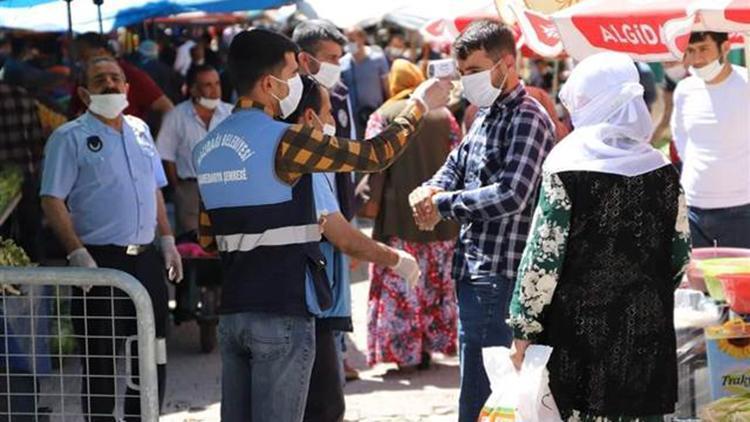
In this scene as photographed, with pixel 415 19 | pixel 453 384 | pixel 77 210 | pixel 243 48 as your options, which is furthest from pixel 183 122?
pixel 415 19

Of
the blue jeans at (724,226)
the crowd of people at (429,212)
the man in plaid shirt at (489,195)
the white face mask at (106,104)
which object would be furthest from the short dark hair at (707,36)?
the white face mask at (106,104)

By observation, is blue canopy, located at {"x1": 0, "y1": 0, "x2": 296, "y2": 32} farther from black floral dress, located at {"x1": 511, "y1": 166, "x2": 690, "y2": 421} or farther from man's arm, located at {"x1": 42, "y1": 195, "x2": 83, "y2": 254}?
black floral dress, located at {"x1": 511, "y1": 166, "x2": 690, "y2": 421}

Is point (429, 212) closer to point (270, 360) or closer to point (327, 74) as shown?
point (270, 360)

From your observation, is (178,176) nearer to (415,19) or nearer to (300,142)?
(300,142)

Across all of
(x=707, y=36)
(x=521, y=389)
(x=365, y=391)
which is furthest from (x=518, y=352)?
(x=365, y=391)

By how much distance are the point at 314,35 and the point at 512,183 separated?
197cm

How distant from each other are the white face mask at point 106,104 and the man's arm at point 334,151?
75.7 inches

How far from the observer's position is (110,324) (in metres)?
6.14

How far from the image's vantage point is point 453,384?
28.7ft

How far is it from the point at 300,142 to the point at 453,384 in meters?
4.20

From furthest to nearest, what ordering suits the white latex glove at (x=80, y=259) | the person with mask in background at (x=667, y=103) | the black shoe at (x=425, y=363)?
the person with mask in background at (x=667, y=103), the black shoe at (x=425, y=363), the white latex glove at (x=80, y=259)

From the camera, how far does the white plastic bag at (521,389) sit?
4.54 metres

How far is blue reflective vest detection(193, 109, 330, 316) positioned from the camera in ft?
15.9

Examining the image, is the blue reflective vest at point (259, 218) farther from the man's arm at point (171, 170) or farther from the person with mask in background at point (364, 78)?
the person with mask in background at point (364, 78)
